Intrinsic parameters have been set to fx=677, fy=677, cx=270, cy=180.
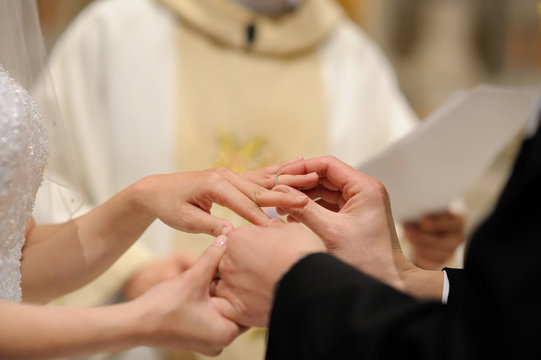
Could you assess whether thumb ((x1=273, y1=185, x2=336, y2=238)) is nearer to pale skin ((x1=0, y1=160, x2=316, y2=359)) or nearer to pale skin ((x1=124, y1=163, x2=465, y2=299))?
pale skin ((x1=0, y1=160, x2=316, y2=359))

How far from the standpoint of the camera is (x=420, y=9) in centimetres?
436

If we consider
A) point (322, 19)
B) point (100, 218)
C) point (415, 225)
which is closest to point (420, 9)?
point (322, 19)

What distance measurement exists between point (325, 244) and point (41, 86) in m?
0.59

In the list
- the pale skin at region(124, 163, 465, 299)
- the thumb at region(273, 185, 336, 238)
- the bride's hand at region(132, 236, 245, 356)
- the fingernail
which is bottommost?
the pale skin at region(124, 163, 465, 299)

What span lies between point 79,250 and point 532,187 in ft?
2.41

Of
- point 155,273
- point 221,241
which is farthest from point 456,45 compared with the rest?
point 221,241

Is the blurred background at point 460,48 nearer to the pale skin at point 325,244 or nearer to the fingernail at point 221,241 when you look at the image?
the pale skin at point 325,244

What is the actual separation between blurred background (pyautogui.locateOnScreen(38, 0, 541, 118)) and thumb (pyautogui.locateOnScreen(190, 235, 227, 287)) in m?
3.54

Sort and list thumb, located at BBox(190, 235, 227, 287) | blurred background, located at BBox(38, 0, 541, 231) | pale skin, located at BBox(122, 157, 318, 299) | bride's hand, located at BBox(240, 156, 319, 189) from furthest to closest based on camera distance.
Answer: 1. blurred background, located at BBox(38, 0, 541, 231)
2. pale skin, located at BBox(122, 157, 318, 299)
3. bride's hand, located at BBox(240, 156, 319, 189)
4. thumb, located at BBox(190, 235, 227, 287)

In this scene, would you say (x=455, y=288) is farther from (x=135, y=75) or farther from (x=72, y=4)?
(x=72, y=4)

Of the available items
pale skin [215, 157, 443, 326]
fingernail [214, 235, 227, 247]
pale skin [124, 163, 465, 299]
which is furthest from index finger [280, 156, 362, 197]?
pale skin [124, 163, 465, 299]

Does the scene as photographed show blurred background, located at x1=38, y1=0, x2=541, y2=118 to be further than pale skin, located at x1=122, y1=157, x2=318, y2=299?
Yes

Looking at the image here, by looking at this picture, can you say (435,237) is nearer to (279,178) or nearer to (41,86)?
(279,178)

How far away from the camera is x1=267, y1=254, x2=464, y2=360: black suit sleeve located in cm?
69
